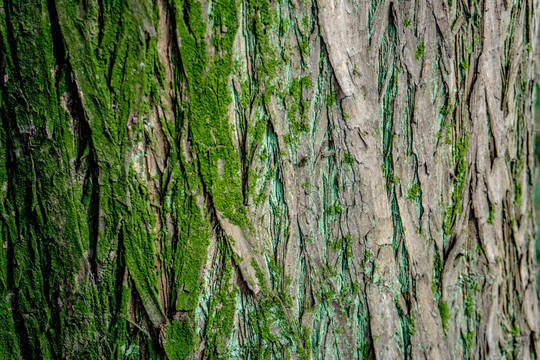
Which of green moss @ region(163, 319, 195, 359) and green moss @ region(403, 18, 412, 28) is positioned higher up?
green moss @ region(403, 18, 412, 28)

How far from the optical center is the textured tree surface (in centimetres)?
130

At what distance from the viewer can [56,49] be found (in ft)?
4.20

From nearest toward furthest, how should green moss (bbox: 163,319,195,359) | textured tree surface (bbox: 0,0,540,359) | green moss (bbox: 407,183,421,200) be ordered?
textured tree surface (bbox: 0,0,540,359), green moss (bbox: 163,319,195,359), green moss (bbox: 407,183,421,200)

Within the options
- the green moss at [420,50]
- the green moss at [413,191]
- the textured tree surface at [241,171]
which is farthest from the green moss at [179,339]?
the green moss at [420,50]

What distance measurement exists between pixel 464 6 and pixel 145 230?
1200 mm

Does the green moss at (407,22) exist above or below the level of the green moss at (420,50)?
above

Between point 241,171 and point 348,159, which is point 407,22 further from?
point 241,171

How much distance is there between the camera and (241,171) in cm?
140

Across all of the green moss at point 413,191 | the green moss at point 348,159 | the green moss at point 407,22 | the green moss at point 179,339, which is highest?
the green moss at point 407,22

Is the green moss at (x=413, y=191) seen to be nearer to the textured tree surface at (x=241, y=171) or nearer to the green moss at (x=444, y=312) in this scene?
the textured tree surface at (x=241, y=171)

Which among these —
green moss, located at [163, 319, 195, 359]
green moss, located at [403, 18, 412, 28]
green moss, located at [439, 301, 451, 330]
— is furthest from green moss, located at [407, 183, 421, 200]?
green moss, located at [163, 319, 195, 359]

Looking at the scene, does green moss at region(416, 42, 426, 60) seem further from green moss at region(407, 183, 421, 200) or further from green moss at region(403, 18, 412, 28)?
green moss at region(407, 183, 421, 200)

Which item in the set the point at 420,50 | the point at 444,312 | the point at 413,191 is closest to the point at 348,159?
the point at 413,191

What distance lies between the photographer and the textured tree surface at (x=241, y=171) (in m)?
1.30
